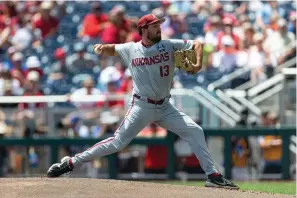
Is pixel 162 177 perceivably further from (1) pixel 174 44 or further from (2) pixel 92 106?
(1) pixel 174 44

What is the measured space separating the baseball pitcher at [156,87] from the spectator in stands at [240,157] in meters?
5.35

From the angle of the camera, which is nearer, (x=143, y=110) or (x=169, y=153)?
(x=143, y=110)

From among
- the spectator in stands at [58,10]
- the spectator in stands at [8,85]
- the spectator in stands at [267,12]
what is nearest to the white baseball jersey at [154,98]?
the spectator in stands at [8,85]

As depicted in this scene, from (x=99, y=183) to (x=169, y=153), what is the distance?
5821 mm

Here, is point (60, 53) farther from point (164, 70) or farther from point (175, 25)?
point (164, 70)

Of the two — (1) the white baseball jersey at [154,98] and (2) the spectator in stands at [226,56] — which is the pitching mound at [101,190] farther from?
(2) the spectator in stands at [226,56]

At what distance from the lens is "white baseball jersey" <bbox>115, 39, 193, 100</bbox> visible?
30.3ft

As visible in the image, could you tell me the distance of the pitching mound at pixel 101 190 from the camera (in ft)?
27.5

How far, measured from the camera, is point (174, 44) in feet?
30.4

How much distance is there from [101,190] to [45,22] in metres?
9.70

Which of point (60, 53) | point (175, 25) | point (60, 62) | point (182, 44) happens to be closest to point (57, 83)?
point (60, 62)

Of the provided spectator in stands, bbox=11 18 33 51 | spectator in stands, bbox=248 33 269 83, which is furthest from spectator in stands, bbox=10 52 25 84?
spectator in stands, bbox=248 33 269 83

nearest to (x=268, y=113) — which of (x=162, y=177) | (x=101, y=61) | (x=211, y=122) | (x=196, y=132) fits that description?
(x=211, y=122)

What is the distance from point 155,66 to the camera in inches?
364
